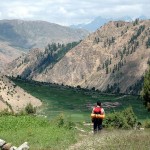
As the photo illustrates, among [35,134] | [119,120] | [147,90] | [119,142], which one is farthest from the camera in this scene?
[119,120]

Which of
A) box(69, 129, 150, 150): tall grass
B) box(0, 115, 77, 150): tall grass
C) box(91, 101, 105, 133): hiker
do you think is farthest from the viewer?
box(91, 101, 105, 133): hiker

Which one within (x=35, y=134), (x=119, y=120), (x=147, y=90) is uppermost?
(x=35, y=134)

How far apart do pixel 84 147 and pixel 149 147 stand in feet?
15.7

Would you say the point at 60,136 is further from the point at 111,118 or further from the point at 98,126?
the point at 111,118

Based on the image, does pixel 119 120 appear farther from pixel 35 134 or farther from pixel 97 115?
pixel 97 115

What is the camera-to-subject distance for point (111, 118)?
9944 cm

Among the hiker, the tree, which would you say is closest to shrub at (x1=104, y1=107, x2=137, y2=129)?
the tree

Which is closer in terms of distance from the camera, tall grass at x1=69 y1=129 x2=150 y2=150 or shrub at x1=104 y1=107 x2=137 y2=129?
tall grass at x1=69 y1=129 x2=150 y2=150

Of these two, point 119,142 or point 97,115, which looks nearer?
point 119,142

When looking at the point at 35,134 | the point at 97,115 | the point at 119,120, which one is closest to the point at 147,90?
the point at 119,120

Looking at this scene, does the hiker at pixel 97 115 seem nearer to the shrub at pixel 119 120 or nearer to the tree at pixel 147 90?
the tree at pixel 147 90

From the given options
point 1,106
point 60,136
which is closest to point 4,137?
point 60,136

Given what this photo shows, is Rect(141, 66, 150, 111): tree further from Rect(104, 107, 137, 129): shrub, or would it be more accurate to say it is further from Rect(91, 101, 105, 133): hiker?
Rect(91, 101, 105, 133): hiker

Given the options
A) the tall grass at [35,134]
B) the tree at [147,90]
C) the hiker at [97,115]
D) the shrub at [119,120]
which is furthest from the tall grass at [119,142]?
the shrub at [119,120]
